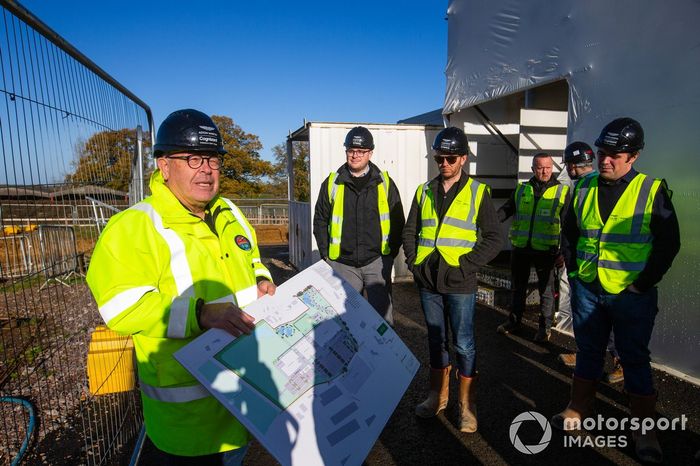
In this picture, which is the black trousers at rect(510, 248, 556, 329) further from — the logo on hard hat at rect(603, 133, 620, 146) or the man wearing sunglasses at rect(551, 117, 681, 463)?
the logo on hard hat at rect(603, 133, 620, 146)

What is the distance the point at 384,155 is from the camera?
7.79 metres

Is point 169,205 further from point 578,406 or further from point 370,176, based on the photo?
point 578,406

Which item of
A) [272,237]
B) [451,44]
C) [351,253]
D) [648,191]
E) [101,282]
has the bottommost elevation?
[272,237]

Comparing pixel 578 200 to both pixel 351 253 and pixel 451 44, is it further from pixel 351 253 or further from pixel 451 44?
pixel 451 44

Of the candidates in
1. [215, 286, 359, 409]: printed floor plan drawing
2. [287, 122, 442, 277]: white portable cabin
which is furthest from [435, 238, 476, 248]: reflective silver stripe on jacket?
[287, 122, 442, 277]: white portable cabin

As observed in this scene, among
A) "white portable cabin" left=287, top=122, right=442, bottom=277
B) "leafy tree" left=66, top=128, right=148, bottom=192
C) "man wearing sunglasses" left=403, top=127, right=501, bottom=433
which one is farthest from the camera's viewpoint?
"white portable cabin" left=287, top=122, right=442, bottom=277

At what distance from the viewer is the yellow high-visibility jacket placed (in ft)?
4.98

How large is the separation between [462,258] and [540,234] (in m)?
2.40

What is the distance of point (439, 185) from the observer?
3.30 metres

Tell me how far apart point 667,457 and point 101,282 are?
12.0 feet

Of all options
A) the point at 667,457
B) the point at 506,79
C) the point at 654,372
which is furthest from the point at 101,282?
the point at 506,79

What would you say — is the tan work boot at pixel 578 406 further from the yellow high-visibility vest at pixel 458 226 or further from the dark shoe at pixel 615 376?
the yellow high-visibility vest at pixel 458 226

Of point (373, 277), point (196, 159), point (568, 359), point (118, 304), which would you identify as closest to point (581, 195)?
point (373, 277)

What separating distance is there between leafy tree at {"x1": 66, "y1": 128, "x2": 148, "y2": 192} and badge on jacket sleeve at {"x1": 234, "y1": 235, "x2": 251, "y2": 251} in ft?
3.65
